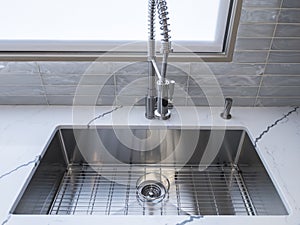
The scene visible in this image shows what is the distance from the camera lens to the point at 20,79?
3.70 feet

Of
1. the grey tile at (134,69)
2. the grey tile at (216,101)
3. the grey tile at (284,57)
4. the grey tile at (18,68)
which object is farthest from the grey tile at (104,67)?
the grey tile at (284,57)

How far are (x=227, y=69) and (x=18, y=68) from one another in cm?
85

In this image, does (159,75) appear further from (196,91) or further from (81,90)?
(81,90)

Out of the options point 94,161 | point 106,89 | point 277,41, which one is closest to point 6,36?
point 106,89

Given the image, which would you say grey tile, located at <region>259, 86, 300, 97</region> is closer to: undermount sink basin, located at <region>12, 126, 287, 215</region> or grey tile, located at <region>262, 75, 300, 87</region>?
grey tile, located at <region>262, 75, 300, 87</region>

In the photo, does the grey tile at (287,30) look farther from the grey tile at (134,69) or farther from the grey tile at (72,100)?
the grey tile at (72,100)

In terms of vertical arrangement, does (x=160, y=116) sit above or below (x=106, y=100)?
below

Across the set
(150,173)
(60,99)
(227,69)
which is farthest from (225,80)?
(60,99)

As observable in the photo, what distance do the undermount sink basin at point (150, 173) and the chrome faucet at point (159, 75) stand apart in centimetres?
8

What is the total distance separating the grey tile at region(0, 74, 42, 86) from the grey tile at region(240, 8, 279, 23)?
84 cm

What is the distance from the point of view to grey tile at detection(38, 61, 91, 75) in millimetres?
1081

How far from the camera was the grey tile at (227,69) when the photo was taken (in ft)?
3.52

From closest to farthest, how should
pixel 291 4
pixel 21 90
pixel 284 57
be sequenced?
pixel 291 4
pixel 284 57
pixel 21 90

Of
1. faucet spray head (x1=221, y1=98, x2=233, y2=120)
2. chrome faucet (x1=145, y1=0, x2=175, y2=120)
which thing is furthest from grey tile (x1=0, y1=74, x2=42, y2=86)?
faucet spray head (x1=221, y1=98, x2=233, y2=120)
